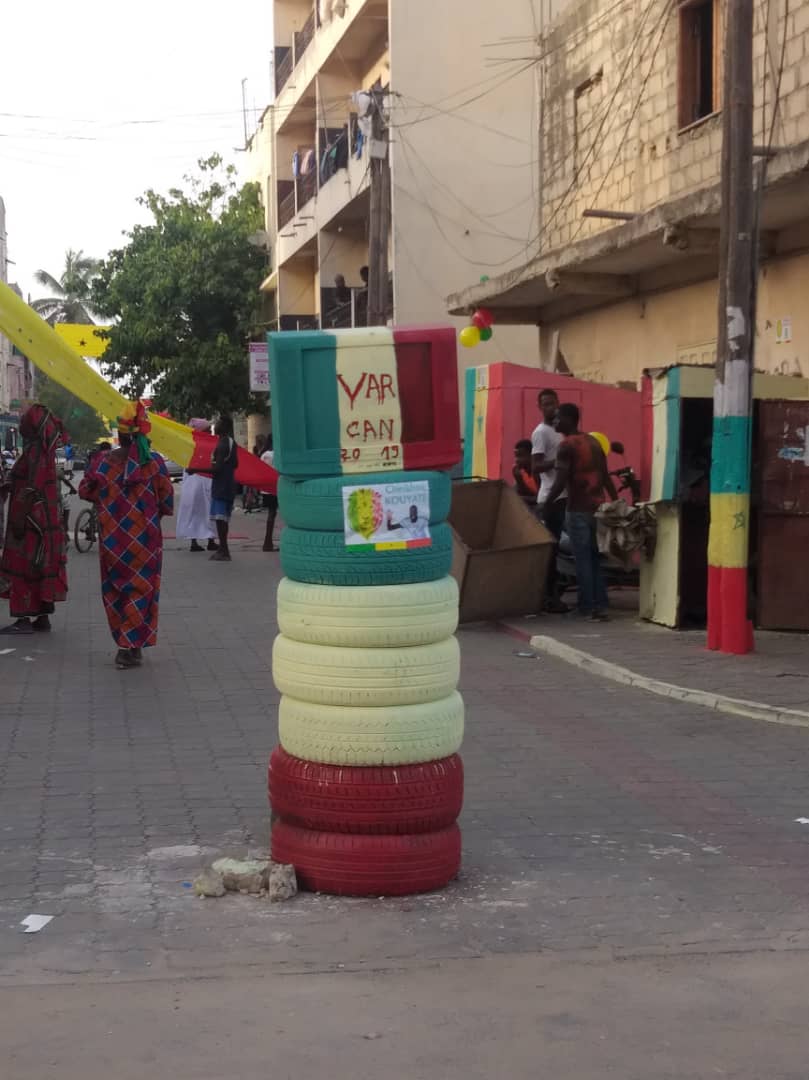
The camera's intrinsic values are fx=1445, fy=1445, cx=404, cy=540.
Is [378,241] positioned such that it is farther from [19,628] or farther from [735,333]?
[735,333]

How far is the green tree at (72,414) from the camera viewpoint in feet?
278

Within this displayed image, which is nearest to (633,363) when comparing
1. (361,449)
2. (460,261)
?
(460,261)

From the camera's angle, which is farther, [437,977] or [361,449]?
[361,449]

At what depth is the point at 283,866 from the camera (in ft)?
17.2

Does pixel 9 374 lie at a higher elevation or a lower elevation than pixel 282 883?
higher

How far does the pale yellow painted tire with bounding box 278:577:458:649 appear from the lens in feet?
16.8

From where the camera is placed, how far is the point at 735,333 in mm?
10344

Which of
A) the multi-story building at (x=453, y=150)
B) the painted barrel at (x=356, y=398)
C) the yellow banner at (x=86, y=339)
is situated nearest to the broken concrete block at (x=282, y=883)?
the painted barrel at (x=356, y=398)

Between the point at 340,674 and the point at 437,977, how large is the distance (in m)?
1.18

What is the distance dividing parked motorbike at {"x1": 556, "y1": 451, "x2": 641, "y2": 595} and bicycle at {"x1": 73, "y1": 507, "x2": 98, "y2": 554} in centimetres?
1001

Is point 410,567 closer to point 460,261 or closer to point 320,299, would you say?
point 460,261

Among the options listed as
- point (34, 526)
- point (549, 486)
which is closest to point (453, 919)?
point (34, 526)

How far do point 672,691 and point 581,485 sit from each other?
346 centimetres

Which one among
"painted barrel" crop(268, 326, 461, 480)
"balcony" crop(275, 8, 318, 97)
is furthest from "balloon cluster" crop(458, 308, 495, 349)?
"balcony" crop(275, 8, 318, 97)
